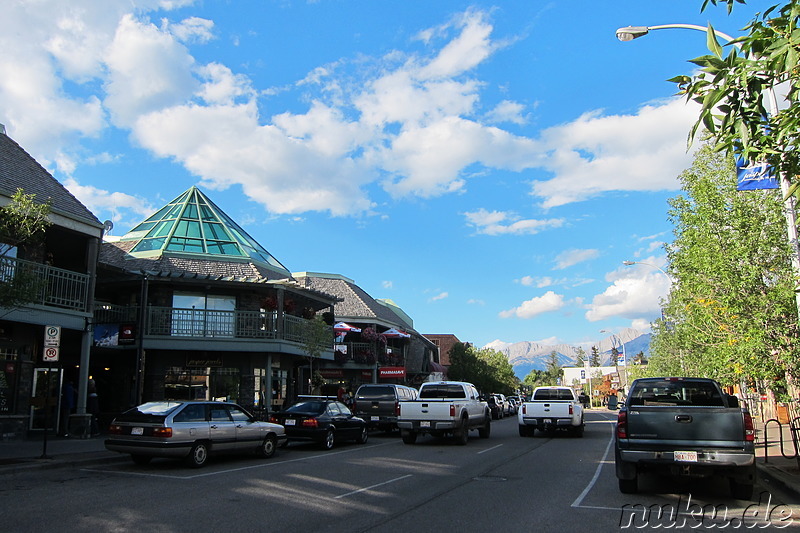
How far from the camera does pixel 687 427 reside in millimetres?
9219

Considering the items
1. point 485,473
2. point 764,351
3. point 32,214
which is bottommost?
point 485,473

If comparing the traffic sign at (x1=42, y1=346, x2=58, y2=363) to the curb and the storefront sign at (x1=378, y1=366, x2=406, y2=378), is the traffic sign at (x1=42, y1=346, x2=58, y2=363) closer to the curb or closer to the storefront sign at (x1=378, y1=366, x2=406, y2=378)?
the curb

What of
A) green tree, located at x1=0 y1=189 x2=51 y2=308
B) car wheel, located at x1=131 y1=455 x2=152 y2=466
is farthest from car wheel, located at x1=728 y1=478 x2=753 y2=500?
green tree, located at x1=0 y1=189 x2=51 y2=308

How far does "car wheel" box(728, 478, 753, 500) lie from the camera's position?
9375 mm

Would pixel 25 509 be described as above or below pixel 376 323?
below

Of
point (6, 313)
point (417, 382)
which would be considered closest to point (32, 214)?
point (6, 313)

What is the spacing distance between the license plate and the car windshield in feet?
36.0

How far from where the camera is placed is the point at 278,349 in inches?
997

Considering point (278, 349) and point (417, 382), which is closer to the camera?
point (278, 349)

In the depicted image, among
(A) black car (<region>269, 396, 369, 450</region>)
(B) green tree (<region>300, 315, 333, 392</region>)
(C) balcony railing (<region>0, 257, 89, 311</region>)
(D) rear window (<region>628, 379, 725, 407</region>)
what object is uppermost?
(C) balcony railing (<region>0, 257, 89, 311</region>)

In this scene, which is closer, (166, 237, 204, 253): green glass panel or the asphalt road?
the asphalt road

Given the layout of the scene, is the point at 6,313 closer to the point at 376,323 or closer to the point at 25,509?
the point at 25,509

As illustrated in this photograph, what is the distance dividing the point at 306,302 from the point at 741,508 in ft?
80.7

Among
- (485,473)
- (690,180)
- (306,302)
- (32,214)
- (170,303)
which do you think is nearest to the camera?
(485,473)
